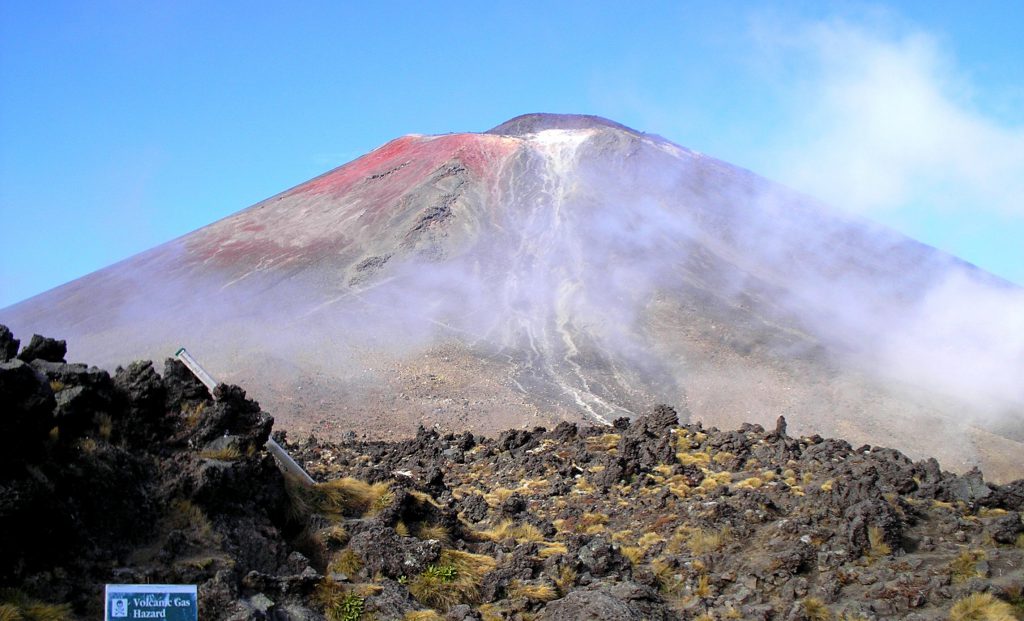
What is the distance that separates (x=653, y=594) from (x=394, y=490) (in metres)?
3.80

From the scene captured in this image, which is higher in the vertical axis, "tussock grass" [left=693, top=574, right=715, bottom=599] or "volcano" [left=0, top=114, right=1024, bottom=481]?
"volcano" [left=0, top=114, right=1024, bottom=481]

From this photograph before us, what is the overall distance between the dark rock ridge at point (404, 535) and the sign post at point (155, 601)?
60.4 inches

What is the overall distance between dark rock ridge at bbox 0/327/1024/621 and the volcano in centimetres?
1990

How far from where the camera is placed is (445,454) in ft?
74.4

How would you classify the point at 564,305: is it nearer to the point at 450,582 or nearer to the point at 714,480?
the point at 714,480

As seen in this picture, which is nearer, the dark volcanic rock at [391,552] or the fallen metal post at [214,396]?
the dark volcanic rock at [391,552]

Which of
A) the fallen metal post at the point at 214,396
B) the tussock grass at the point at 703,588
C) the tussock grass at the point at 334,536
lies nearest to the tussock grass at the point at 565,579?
the tussock grass at the point at 703,588

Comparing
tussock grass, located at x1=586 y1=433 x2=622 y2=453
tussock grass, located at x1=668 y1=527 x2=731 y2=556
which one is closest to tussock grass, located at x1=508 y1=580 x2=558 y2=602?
tussock grass, located at x1=668 y1=527 x2=731 y2=556

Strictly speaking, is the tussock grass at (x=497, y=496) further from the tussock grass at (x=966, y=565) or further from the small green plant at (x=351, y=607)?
the tussock grass at (x=966, y=565)

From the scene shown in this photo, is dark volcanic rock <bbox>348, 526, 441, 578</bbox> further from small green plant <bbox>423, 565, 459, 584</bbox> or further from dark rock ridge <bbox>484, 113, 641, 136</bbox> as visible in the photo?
dark rock ridge <bbox>484, 113, 641, 136</bbox>

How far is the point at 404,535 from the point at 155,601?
16.0 ft

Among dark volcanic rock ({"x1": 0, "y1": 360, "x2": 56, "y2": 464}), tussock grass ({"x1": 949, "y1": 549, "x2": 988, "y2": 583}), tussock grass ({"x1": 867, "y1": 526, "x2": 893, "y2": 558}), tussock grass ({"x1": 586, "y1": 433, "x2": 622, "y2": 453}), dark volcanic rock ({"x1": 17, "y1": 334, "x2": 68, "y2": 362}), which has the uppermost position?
dark volcanic rock ({"x1": 17, "y1": 334, "x2": 68, "y2": 362})

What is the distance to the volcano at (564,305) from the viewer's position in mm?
37438

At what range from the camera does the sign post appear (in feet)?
18.9
